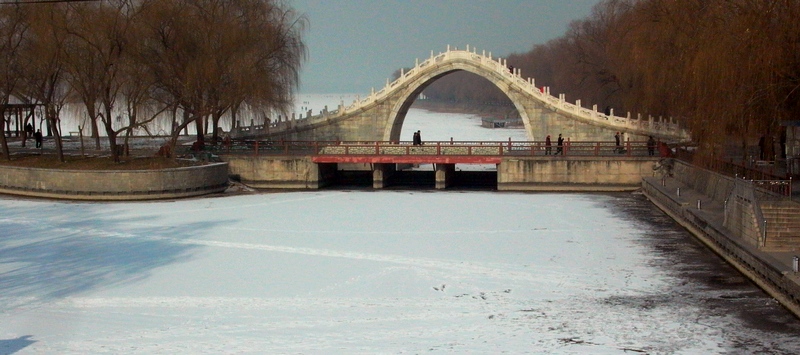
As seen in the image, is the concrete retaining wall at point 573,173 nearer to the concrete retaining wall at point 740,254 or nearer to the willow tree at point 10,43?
the concrete retaining wall at point 740,254

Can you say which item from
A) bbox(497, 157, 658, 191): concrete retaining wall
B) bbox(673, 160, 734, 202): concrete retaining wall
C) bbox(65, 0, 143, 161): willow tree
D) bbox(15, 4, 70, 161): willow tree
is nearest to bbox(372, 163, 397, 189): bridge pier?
bbox(497, 157, 658, 191): concrete retaining wall

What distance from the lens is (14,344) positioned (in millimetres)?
17078

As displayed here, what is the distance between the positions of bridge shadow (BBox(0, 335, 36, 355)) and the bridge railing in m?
25.0

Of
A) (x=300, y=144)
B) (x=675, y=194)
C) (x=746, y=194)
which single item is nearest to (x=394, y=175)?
(x=300, y=144)

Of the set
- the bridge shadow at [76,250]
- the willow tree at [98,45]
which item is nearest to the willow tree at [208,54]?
the willow tree at [98,45]

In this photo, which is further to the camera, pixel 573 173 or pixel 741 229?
pixel 573 173

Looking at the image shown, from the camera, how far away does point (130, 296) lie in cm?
2045

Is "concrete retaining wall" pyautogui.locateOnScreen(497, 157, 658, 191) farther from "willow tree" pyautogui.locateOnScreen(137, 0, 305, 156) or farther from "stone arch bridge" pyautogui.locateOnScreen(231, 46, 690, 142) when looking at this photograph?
"willow tree" pyautogui.locateOnScreen(137, 0, 305, 156)

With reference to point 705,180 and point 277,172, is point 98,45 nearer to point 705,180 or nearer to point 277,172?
point 277,172

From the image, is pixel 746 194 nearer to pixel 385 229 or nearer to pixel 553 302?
pixel 553 302

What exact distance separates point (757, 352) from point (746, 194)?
7330 millimetres

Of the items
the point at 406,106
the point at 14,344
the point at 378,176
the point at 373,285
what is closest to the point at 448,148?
the point at 378,176

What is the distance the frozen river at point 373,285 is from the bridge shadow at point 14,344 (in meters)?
0.11

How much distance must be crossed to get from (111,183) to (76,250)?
11.8 m
